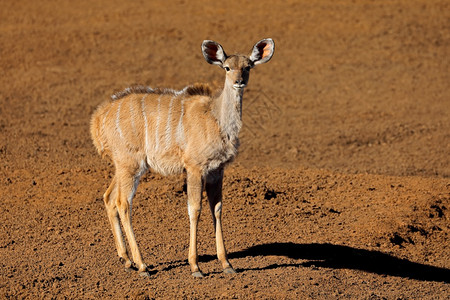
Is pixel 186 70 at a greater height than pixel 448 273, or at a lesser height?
greater

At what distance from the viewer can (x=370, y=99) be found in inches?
771

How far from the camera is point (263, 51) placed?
9258mm

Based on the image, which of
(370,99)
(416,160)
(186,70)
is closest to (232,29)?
(186,70)

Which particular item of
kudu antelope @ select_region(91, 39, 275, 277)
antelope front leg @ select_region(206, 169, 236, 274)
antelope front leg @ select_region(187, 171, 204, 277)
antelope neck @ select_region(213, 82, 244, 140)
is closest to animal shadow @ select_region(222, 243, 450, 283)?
antelope front leg @ select_region(206, 169, 236, 274)

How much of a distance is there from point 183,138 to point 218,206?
0.95 m

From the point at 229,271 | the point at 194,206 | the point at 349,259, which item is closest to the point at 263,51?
the point at 194,206

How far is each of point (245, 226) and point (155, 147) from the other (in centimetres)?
238

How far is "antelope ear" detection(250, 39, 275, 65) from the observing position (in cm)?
902

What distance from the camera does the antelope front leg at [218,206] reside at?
349 inches

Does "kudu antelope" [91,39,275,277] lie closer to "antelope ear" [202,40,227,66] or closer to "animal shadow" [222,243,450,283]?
"antelope ear" [202,40,227,66]

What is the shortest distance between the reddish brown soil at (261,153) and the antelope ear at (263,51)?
2621mm

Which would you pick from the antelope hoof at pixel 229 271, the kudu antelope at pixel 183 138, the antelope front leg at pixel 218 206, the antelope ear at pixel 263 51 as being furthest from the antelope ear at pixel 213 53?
the antelope hoof at pixel 229 271

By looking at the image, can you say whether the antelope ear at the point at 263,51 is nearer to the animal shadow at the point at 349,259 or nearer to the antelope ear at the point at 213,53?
the antelope ear at the point at 213,53

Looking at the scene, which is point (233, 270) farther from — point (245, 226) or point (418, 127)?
point (418, 127)
